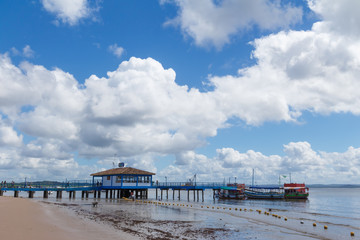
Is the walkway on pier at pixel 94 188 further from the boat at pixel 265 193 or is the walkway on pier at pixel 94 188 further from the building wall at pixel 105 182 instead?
the boat at pixel 265 193

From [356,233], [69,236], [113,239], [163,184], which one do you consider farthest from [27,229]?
[163,184]

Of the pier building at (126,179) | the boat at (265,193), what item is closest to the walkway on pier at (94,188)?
the pier building at (126,179)

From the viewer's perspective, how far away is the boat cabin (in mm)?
59219

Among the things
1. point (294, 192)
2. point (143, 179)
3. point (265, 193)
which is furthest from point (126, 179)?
point (294, 192)

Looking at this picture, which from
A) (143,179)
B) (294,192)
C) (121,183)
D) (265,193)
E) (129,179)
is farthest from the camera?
(265,193)

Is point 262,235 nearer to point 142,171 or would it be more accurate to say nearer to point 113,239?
point 113,239

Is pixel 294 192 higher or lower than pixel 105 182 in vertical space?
lower

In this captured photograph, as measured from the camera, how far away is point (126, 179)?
5956cm

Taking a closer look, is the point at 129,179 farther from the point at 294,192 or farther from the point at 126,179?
the point at 294,192

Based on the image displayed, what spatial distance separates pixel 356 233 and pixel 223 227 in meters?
12.5

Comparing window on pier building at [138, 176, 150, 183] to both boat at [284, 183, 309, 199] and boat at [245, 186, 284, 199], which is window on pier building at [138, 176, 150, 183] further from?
boat at [284, 183, 309, 199]

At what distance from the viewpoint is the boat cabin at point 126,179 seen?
194 feet

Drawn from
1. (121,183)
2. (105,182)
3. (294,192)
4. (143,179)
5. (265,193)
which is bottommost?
(265,193)

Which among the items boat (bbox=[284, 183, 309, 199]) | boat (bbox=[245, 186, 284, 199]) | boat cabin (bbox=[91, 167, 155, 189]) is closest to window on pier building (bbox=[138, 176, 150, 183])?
boat cabin (bbox=[91, 167, 155, 189])
